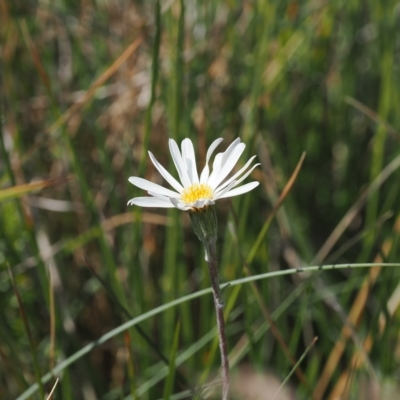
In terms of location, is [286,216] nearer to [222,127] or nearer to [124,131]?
[222,127]

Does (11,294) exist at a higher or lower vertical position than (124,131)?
lower

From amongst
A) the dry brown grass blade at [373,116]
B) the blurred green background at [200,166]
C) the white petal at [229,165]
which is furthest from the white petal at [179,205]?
the dry brown grass blade at [373,116]

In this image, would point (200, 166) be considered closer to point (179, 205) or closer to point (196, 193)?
point (196, 193)

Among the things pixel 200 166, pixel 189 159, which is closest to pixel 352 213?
pixel 200 166

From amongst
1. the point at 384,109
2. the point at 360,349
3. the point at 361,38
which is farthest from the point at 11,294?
the point at 361,38

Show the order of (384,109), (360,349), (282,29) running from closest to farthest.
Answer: (360,349) → (384,109) → (282,29)

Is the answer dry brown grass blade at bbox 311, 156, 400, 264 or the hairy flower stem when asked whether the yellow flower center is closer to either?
the hairy flower stem
